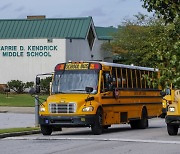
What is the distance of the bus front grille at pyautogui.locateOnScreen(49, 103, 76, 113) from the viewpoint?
22266 mm

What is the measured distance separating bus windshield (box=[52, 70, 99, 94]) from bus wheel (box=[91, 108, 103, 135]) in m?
0.86

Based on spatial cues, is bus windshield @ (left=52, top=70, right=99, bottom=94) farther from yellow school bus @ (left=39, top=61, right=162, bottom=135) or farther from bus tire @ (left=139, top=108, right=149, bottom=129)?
bus tire @ (left=139, top=108, right=149, bottom=129)

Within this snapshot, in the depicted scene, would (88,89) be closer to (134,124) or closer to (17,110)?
(134,124)

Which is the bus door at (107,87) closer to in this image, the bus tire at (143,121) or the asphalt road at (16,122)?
the bus tire at (143,121)

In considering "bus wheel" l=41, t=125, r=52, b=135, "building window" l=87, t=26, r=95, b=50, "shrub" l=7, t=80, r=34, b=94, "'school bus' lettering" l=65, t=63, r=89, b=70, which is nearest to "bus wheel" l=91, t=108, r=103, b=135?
"bus wheel" l=41, t=125, r=52, b=135

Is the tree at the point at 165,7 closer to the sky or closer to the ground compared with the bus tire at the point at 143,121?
closer to the sky

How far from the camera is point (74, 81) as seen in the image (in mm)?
23484

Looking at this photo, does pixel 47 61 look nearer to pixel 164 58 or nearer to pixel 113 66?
pixel 113 66

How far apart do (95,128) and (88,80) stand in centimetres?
192

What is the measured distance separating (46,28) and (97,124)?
1840 inches

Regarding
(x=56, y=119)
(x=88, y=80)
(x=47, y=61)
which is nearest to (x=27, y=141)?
(x=56, y=119)

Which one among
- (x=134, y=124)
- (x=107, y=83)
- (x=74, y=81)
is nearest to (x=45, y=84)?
(x=134, y=124)

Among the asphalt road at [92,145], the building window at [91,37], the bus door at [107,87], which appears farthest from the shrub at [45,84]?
the asphalt road at [92,145]

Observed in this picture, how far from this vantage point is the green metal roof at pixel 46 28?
67.7 meters
